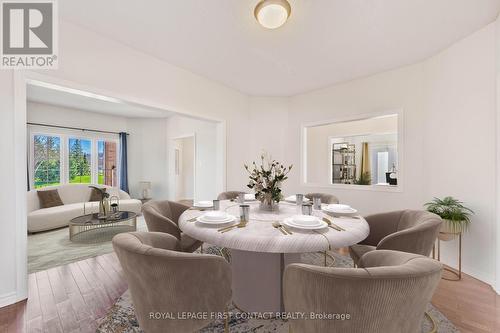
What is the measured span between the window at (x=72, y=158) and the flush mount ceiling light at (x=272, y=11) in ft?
19.4

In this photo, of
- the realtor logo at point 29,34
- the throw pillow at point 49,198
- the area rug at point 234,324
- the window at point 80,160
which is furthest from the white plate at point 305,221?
the window at point 80,160

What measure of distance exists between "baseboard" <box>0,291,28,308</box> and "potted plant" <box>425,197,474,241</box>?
4083 mm

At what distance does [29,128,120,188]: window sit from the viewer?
5.13 metres

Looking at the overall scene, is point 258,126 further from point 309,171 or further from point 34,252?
point 34,252

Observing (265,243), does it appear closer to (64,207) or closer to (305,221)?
(305,221)

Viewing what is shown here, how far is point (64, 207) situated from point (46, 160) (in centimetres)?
191

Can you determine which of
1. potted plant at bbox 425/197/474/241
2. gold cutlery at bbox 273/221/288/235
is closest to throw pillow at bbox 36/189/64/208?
gold cutlery at bbox 273/221/288/235

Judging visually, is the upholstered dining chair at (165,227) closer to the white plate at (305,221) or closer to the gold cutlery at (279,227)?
the gold cutlery at (279,227)

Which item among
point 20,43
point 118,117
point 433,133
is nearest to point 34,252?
point 20,43

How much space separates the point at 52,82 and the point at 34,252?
236 centimetres

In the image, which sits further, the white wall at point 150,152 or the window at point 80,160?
the white wall at point 150,152

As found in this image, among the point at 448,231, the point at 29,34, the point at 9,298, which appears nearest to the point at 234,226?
the point at 9,298

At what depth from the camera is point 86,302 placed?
1.91 meters

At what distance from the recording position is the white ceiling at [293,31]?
199cm
